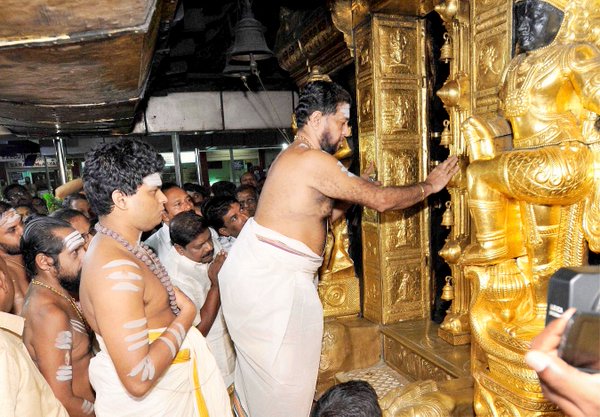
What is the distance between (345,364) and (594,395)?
127 inches

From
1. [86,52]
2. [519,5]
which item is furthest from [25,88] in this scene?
[519,5]

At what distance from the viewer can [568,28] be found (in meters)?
1.93

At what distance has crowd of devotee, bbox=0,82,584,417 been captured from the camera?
5.38ft

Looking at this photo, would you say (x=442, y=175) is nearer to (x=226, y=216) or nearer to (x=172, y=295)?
(x=172, y=295)

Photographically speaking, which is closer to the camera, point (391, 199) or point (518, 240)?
point (518, 240)

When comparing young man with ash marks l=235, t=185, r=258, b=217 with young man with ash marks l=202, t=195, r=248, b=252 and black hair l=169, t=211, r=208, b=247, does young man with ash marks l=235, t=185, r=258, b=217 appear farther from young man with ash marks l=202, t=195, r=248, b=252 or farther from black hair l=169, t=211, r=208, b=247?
black hair l=169, t=211, r=208, b=247

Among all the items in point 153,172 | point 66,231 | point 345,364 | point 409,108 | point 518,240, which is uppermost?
point 409,108

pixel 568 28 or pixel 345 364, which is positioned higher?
pixel 568 28

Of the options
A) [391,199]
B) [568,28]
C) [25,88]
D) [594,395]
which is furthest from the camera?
[25,88]

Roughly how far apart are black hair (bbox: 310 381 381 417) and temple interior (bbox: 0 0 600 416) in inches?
33.8

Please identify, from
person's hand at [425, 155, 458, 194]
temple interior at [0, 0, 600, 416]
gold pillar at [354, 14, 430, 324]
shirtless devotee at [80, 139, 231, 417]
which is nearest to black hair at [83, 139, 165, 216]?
shirtless devotee at [80, 139, 231, 417]

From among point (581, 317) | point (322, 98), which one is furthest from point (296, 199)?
point (581, 317)

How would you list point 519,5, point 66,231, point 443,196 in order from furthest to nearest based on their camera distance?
point 443,196 → point 66,231 → point 519,5

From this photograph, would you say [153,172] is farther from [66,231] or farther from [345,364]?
[345,364]
